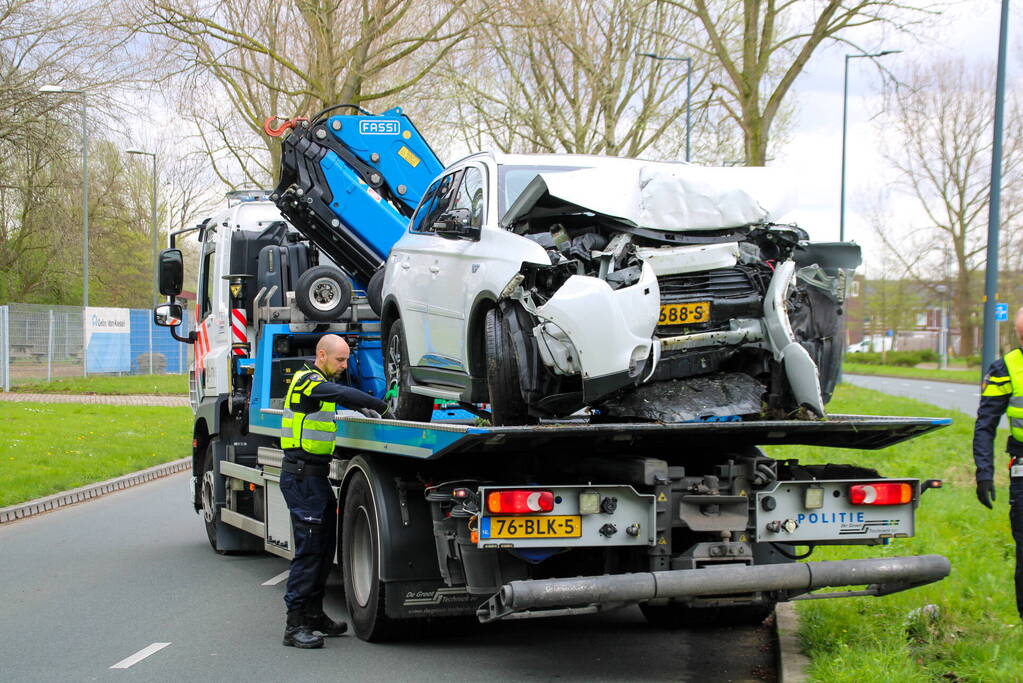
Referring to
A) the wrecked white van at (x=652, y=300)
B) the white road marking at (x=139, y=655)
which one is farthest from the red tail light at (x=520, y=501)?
the white road marking at (x=139, y=655)

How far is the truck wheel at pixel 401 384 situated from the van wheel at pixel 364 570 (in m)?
0.89

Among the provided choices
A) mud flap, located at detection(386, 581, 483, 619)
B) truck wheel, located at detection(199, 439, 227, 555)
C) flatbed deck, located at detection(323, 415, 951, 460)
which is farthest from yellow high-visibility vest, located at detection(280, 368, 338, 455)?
truck wheel, located at detection(199, 439, 227, 555)

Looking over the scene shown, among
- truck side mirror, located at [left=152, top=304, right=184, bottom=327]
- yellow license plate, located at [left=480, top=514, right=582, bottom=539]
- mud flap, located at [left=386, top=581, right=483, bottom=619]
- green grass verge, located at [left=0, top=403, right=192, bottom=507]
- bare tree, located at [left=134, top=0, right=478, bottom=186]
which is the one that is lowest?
green grass verge, located at [left=0, top=403, right=192, bottom=507]

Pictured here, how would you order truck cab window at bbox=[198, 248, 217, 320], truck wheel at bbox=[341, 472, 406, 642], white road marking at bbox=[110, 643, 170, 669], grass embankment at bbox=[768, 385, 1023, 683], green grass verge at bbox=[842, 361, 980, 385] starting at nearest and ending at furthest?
1. grass embankment at bbox=[768, 385, 1023, 683]
2. white road marking at bbox=[110, 643, 170, 669]
3. truck wheel at bbox=[341, 472, 406, 642]
4. truck cab window at bbox=[198, 248, 217, 320]
5. green grass verge at bbox=[842, 361, 980, 385]

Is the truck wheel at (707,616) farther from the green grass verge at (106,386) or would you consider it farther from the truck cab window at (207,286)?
the green grass verge at (106,386)

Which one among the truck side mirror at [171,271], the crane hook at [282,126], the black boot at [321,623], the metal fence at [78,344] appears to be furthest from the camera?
the metal fence at [78,344]

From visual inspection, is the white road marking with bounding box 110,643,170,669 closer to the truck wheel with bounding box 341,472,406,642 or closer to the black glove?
the truck wheel with bounding box 341,472,406,642

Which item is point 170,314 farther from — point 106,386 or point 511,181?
point 106,386

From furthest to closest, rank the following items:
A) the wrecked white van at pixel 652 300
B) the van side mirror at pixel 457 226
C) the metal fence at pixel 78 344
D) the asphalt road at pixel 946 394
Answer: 1. the metal fence at pixel 78 344
2. the asphalt road at pixel 946 394
3. the van side mirror at pixel 457 226
4. the wrecked white van at pixel 652 300

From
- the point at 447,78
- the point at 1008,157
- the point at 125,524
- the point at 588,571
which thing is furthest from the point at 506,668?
the point at 1008,157

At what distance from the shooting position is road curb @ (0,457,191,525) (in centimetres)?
1354

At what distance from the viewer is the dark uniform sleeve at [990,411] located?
690 centimetres

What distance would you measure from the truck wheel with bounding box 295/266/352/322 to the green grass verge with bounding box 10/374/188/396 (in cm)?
2378

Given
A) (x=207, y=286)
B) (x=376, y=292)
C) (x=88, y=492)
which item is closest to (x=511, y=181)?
(x=376, y=292)
